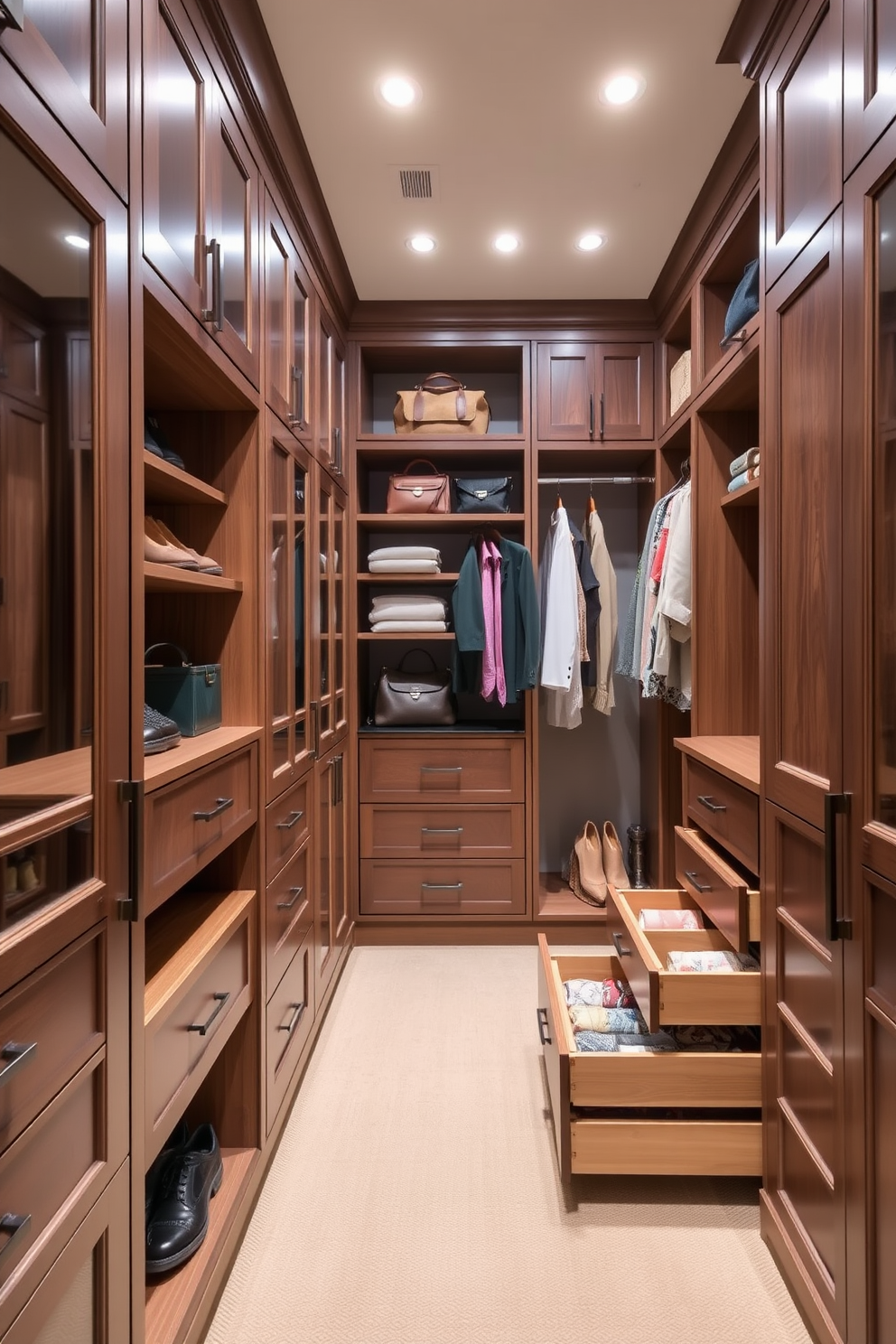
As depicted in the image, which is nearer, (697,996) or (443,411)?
(697,996)

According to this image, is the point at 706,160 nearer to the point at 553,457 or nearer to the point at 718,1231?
the point at 553,457

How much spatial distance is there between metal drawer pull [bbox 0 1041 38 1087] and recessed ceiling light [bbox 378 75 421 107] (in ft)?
7.13

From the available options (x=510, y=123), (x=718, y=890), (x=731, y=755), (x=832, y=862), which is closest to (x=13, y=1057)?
(x=832, y=862)

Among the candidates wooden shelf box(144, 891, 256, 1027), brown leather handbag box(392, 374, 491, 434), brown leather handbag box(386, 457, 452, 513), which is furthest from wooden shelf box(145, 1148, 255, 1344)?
brown leather handbag box(392, 374, 491, 434)

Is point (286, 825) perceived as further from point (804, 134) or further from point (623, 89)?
point (623, 89)

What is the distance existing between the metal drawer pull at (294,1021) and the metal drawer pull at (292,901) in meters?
0.27

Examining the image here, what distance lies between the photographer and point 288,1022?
200cm

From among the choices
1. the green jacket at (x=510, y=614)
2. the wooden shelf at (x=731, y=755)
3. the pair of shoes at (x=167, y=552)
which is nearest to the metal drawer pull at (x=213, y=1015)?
the pair of shoes at (x=167, y=552)

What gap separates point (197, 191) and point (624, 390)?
2.17m

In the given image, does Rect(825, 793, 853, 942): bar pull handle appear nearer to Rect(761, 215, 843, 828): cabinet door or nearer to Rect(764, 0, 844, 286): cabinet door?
Rect(761, 215, 843, 828): cabinet door

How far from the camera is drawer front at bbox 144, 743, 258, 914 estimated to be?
3.92 feet

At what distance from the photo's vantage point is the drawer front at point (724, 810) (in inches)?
67.9

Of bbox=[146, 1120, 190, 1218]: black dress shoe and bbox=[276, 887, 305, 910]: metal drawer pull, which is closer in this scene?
bbox=[146, 1120, 190, 1218]: black dress shoe

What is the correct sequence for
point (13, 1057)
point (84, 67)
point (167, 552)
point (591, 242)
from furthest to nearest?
point (591, 242) → point (167, 552) → point (84, 67) → point (13, 1057)
